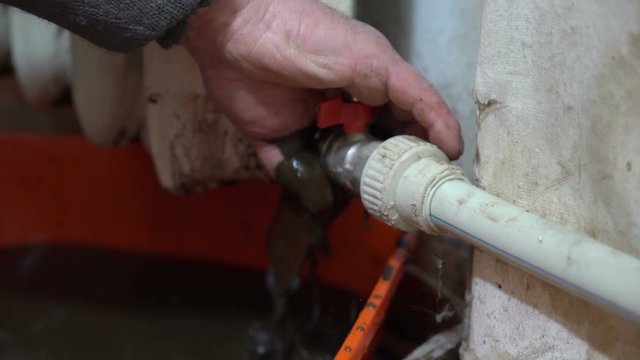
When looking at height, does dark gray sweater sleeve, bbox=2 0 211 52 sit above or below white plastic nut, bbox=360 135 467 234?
above

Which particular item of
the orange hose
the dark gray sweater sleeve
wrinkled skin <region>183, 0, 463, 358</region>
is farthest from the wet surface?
the dark gray sweater sleeve

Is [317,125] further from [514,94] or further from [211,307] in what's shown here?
[211,307]

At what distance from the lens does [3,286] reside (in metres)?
0.85

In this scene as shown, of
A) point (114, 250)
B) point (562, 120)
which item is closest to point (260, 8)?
point (562, 120)

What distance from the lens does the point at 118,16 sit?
0.44m

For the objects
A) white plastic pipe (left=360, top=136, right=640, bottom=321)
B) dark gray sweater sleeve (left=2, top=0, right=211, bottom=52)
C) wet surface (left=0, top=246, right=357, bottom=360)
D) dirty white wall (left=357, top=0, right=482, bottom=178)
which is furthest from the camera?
wet surface (left=0, top=246, right=357, bottom=360)

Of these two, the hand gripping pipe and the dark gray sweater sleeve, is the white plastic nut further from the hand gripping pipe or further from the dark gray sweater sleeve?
the dark gray sweater sleeve

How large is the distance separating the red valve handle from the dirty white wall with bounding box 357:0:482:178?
0.48 ft

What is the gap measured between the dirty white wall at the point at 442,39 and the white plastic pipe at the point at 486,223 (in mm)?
206

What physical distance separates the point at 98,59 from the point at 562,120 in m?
0.45

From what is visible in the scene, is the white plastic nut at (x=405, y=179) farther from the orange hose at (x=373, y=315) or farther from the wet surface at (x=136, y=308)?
the wet surface at (x=136, y=308)

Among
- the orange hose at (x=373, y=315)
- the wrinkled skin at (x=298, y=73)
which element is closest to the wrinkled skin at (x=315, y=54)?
the wrinkled skin at (x=298, y=73)

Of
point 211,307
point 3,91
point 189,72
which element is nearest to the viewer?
point 189,72

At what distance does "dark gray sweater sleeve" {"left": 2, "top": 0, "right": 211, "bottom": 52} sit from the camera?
43 cm
